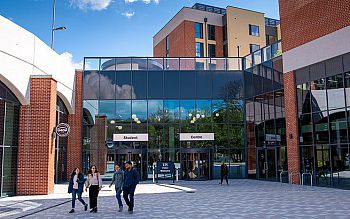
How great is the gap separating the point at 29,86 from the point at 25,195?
15.8ft

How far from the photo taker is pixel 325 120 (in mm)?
19031

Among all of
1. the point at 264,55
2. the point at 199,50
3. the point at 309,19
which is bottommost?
the point at 264,55

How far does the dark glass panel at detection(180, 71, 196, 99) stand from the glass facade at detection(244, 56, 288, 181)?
4.04 m

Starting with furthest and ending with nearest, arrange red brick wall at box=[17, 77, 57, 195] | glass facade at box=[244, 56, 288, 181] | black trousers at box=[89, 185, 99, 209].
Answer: glass facade at box=[244, 56, 288, 181]
red brick wall at box=[17, 77, 57, 195]
black trousers at box=[89, 185, 99, 209]

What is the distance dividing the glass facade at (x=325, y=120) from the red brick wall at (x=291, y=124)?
0.97 ft

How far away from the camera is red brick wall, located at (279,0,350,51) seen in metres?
18.1

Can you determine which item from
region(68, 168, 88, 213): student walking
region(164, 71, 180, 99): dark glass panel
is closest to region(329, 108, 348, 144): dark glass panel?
region(164, 71, 180, 99): dark glass panel

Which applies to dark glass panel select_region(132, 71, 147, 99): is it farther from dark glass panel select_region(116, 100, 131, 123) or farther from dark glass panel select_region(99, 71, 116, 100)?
dark glass panel select_region(99, 71, 116, 100)

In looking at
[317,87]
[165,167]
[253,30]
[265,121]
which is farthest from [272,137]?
[253,30]

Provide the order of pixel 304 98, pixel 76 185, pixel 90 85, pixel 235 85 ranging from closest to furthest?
pixel 76 185 < pixel 304 98 < pixel 90 85 < pixel 235 85

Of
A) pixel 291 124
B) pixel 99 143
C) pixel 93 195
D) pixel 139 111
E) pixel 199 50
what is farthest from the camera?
pixel 199 50

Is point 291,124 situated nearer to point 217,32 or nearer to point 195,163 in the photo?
point 195,163

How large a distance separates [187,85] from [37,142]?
13.2 metres

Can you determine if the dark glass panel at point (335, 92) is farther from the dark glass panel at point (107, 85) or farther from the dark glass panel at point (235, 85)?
the dark glass panel at point (107, 85)
